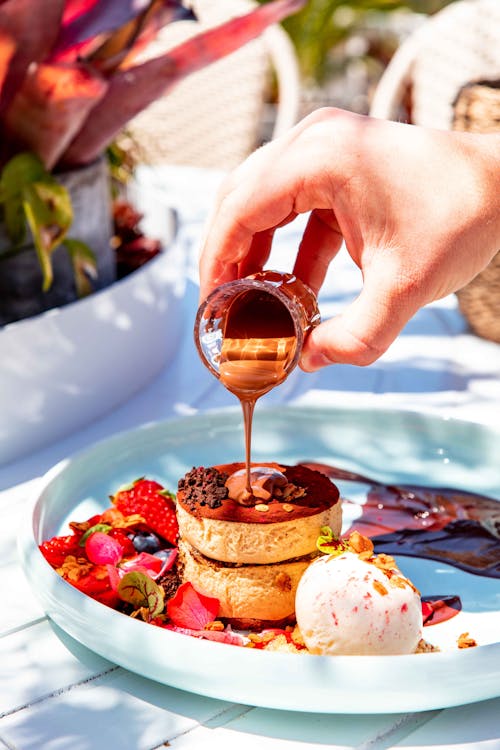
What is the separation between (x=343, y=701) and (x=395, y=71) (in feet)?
8.64

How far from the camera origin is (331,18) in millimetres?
7336

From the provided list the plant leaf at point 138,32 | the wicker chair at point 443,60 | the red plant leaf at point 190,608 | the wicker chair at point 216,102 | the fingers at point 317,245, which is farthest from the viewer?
the wicker chair at point 216,102

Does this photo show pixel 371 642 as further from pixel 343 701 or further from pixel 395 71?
pixel 395 71

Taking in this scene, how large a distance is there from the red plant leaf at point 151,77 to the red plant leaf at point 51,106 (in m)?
0.07

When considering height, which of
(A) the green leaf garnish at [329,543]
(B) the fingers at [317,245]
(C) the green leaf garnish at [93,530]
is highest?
(B) the fingers at [317,245]

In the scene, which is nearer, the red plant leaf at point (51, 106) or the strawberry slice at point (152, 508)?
the strawberry slice at point (152, 508)

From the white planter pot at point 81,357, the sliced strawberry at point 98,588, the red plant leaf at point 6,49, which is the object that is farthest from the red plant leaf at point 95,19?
the sliced strawberry at point 98,588

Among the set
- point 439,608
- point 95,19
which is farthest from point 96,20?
point 439,608

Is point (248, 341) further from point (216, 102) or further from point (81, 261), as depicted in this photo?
point (216, 102)

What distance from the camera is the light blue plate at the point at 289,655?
0.90 metres

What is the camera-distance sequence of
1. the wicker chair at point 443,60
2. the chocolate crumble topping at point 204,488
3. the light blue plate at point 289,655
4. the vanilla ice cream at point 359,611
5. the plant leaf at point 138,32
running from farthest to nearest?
the wicker chair at point 443,60 → the plant leaf at point 138,32 → the chocolate crumble topping at point 204,488 → the vanilla ice cream at point 359,611 → the light blue plate at point 289,655

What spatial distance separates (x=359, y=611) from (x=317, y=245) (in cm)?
60

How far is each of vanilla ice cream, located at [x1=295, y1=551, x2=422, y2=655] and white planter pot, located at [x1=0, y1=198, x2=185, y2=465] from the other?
1.97ft

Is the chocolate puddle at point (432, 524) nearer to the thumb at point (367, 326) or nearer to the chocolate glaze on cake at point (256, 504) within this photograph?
the chocolate glaze on cake at point (256, 504)
